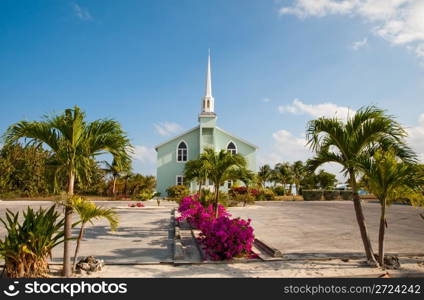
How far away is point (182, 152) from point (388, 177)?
94.5ft

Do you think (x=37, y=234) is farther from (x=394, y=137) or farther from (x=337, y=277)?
(x=394, y=137)

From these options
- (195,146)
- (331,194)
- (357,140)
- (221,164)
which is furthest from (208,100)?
(357,140)

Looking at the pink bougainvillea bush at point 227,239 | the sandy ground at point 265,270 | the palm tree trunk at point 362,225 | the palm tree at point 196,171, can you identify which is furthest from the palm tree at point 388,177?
the palm tree at point 196,171

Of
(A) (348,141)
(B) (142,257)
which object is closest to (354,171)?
(A) (348,141)

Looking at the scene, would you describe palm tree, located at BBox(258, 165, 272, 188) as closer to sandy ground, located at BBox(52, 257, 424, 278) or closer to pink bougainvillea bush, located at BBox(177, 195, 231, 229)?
pink bougainvillea bush, located at BBox(177, 195, 231, 229)

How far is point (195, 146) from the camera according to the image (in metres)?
33.7

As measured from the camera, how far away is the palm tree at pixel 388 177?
18.2 ft

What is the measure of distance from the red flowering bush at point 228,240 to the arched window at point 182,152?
26774mm

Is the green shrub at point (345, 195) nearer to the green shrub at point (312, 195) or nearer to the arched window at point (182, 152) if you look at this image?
the green shrub at point (312, 195)

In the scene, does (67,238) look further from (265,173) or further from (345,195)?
(265,173)

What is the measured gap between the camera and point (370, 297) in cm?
430

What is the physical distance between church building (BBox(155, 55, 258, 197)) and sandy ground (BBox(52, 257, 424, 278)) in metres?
26.2

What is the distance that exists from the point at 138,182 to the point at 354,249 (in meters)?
38.5

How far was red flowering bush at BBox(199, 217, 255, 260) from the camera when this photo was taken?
643cm
